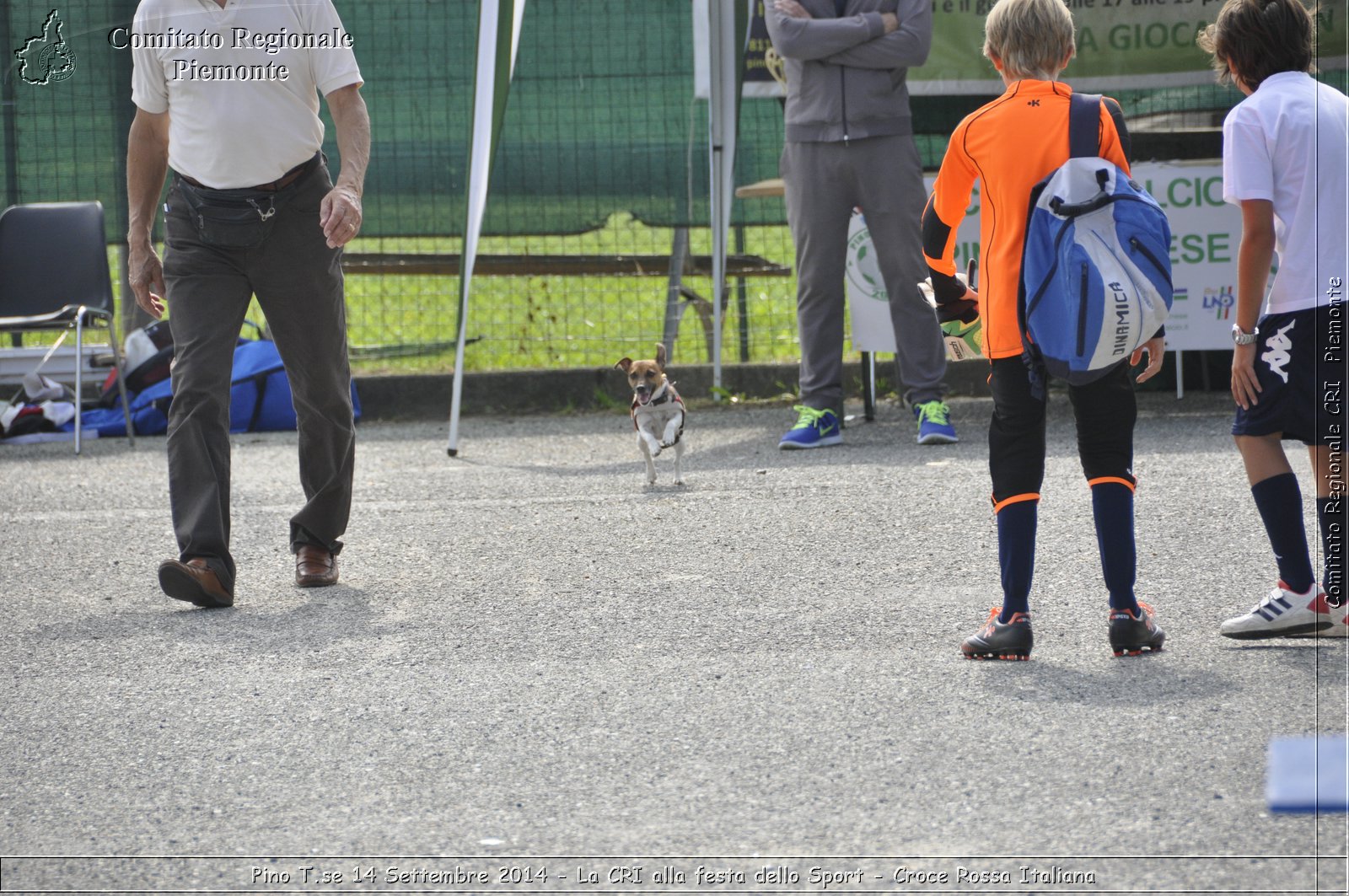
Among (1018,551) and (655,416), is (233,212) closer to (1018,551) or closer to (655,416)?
(655,416)

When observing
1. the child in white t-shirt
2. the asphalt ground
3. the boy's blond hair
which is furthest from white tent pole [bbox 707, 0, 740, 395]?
the child in white t-shirt

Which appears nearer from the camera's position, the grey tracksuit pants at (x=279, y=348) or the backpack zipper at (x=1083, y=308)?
the backpack zipper at (x=1083, y=308)

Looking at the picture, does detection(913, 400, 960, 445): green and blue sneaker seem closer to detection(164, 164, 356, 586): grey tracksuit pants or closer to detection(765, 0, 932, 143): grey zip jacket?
detection(765, 0, 932, 143): grey zip jacket

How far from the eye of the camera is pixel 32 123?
962 cm

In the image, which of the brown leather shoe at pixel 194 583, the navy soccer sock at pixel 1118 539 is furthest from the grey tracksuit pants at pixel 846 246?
the navy soccer sock at pixel 1118 539

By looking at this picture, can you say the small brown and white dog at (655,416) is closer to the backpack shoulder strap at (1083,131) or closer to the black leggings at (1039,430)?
the black leggings at (1039,430)

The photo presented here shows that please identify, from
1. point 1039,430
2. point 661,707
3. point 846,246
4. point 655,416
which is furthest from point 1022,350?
point 846,246

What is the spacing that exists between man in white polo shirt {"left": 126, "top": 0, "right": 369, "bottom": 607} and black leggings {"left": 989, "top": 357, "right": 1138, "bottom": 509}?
7.08ft

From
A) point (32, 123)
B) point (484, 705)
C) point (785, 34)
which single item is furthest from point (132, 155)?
point (32, 123)

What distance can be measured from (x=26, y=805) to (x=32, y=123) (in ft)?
24.6

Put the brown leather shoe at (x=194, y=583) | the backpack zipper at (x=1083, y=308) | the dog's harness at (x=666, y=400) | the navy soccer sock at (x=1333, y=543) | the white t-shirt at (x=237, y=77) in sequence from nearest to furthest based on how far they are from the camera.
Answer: the backpack zipper at (x=1083, y=308) < the navy soccer sock at (x=1333, y=543) < the brown leather shoe at (x=194, y=583) < the white t-shirt at (x=237, y=77) < the dog's harness at (x=666, y=400)

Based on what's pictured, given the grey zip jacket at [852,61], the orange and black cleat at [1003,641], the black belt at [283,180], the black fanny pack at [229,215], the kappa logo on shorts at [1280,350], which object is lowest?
the orange and black cleat at [1003,641]

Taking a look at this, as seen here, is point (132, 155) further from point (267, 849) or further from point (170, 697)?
point (267, 849)

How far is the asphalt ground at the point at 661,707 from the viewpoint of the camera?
8.99 feet
